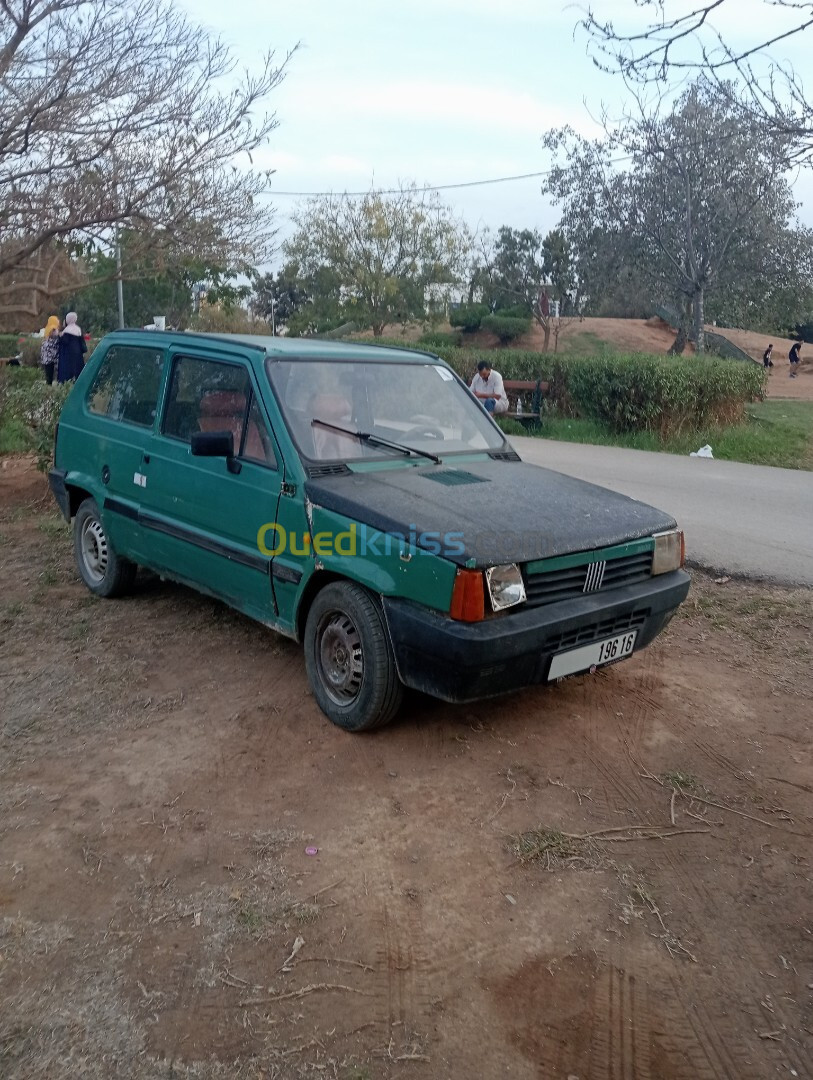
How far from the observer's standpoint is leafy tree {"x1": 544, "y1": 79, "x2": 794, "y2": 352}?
1991cm

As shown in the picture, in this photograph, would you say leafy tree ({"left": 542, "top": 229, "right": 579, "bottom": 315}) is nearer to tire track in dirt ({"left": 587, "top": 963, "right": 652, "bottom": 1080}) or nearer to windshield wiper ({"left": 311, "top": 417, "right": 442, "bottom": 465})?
windshield wiper ({"left": 311, "top": 417, "right": 442, "bottom": 465})

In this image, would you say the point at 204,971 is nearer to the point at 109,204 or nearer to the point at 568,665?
the point at 568,665

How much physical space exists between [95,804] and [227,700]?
1.04m

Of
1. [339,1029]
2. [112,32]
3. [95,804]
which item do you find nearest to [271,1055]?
[339,1029]

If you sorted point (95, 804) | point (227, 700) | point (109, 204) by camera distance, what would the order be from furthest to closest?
point (109, 204), point (227, 700), point (95, 804)

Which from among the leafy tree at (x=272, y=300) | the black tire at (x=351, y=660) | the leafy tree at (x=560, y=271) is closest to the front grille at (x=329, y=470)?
the black tire at (x=351, y=660)

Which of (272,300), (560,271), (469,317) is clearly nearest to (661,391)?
(560,271)

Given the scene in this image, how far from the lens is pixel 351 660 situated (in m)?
4.02

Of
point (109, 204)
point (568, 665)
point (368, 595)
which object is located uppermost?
point (109, 204)

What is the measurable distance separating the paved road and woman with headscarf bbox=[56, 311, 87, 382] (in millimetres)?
6816

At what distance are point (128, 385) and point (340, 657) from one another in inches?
104

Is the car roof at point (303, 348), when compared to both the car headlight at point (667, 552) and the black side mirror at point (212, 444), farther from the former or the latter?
the car headlight at point (667, 552)

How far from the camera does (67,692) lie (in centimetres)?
461

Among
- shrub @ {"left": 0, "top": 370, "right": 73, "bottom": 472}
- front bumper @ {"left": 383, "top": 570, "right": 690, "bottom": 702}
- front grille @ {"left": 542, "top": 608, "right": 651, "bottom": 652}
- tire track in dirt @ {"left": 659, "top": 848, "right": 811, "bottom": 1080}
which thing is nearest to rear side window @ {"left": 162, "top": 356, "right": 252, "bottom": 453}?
front bumper @ {"left": 383, "top": 570, "right": 690, "bottom": 702}
